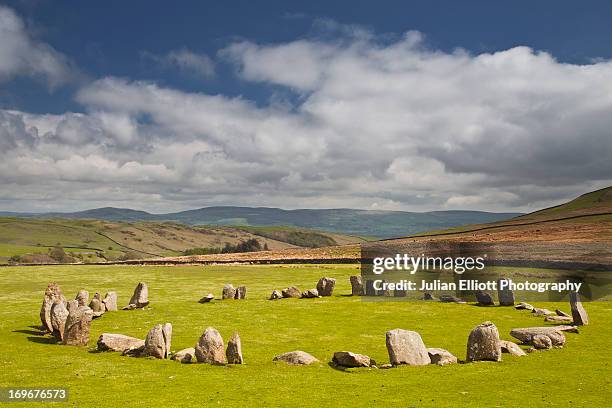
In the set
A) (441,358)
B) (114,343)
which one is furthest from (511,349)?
(114,343)

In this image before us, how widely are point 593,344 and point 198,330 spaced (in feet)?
91.2

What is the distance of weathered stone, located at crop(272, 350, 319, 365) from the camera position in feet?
92.9

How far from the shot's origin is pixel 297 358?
93.6 feet

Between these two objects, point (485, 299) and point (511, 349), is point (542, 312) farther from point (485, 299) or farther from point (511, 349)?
point (511, 349)

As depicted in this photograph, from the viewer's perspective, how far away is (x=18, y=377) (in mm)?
25094

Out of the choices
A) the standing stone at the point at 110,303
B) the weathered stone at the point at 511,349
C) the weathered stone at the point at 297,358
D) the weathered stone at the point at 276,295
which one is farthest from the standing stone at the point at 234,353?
the weathered stone at the point at 276,295

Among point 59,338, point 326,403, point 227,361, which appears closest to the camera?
point 326,403

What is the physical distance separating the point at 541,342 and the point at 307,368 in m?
15.8

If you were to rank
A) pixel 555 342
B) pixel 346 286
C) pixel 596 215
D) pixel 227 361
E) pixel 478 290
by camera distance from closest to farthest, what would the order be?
pixel 227 361, pixel 555 342, pixel 478 290, pixel 346 286, pixel 596 215

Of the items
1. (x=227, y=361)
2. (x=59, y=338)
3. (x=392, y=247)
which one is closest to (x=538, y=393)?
(x=227, y=361)

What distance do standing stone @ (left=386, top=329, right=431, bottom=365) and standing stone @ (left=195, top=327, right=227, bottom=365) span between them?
9706mm

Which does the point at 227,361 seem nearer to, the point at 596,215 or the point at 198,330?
the point at 198,330

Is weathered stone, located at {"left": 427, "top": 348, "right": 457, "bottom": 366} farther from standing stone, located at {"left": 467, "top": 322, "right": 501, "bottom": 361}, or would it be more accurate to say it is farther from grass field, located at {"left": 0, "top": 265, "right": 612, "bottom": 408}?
standing stone, located at {"left": 467, "top": 322, "right": 501, "bottom": 361}
